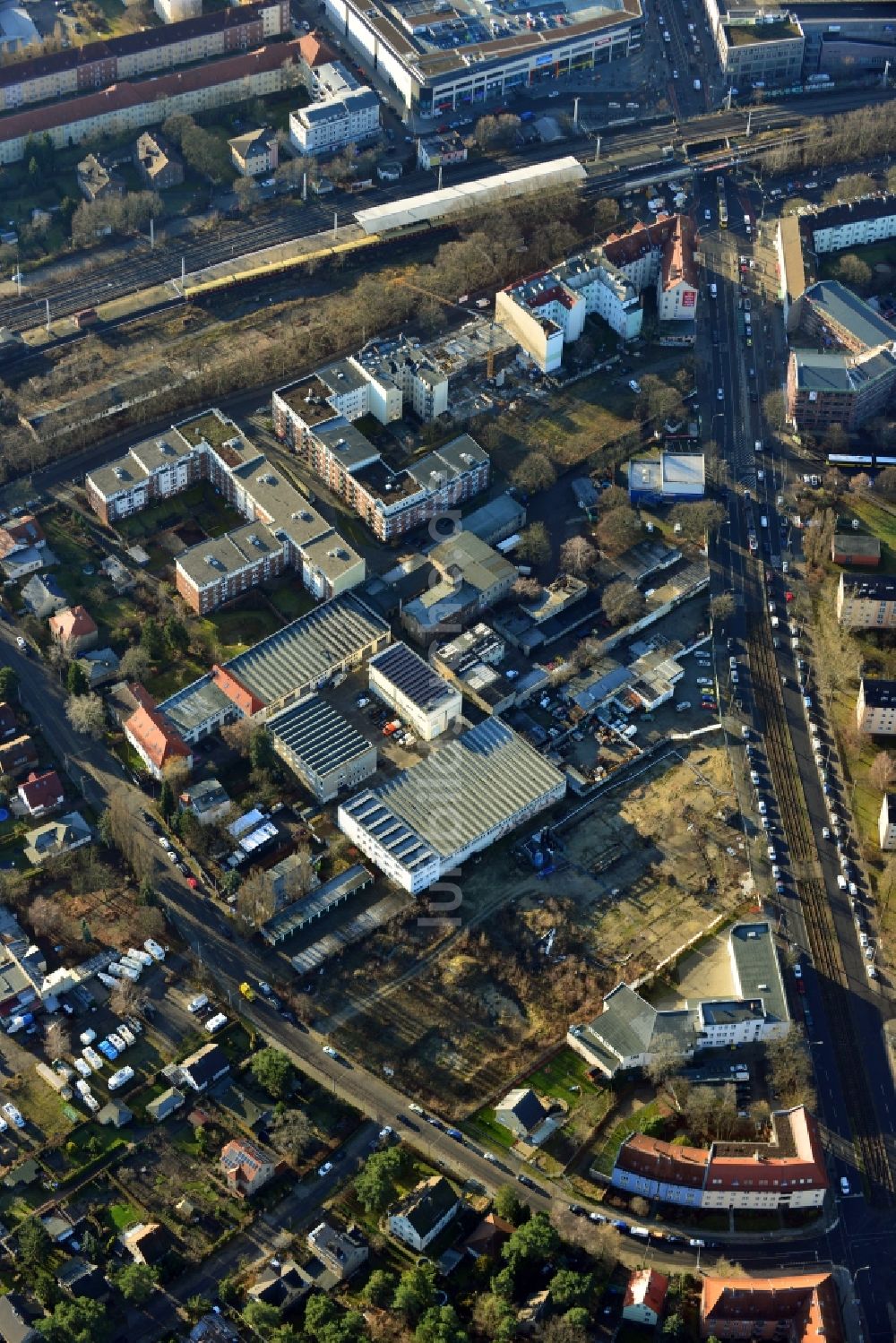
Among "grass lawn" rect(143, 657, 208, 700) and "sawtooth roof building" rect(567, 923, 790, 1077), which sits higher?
"grass lawn" rect(143, 657, 208, 700)

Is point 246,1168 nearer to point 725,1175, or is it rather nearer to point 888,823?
→ point 725,1175

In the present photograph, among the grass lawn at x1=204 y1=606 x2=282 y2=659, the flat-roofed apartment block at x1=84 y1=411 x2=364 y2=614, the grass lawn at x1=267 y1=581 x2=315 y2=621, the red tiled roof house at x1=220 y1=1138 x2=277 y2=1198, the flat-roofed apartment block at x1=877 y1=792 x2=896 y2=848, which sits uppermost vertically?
the flat-roofed apartment block at x1=84 y1=411 x2=364 y2=614

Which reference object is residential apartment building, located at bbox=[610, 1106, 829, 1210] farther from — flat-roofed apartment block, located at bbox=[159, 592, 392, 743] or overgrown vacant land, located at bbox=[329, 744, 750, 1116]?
flat-roofed apartment block, located at bbox=[159, 592, 392, 743]

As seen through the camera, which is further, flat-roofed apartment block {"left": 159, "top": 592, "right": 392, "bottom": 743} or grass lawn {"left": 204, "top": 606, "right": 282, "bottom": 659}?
grass lawn {"left": 204, "top": 606, "right": 282, "bottom": 659}

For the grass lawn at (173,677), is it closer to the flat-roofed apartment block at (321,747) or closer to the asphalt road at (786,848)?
the flat-roofed apartment block at (321,747)

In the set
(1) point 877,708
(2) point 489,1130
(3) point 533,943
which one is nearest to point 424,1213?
(2) point 489,1130

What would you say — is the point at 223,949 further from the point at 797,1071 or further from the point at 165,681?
the point at 797,1071

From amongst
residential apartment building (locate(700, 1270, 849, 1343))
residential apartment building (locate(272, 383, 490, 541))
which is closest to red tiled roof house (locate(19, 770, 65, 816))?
residential apartment building (locate(272, 383, 490, 541))

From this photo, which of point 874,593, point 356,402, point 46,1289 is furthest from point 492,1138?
point 356,402
